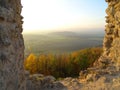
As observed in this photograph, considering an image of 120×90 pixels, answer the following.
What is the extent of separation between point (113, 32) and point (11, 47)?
33.4 ft

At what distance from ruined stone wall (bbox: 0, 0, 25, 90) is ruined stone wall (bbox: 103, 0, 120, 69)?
26.1 feet

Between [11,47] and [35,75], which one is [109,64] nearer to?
[35,75]

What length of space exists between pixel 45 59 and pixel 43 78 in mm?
25803

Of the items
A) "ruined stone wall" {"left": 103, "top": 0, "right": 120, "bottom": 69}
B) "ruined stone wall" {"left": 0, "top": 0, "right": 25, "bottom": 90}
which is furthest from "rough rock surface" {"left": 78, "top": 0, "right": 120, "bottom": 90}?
"ruined stone wall" {"left": 0, "top": 0, "right": 25, "bottom": 90}

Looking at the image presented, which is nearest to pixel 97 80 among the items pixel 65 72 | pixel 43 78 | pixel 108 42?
pixel 43 78

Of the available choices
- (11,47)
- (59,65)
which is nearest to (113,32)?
(11,47)

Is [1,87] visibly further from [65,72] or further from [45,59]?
[45,59]

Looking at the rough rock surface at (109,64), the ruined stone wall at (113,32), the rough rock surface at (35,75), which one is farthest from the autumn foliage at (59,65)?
the rough rock surface at (35,75)

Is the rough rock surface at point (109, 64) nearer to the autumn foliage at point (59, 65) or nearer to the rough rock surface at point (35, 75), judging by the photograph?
the rough rock surface at point (35, 75)

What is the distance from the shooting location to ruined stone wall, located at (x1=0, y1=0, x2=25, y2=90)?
23.3ft

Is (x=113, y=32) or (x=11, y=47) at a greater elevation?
(x=113, y=32)

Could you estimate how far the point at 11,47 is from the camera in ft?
25.5

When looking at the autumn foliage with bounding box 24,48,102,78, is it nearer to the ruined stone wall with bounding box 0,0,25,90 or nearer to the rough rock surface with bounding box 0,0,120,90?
the rough rock surface with bounding box 0,0,120,90

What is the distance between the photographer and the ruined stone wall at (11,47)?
710 cm
